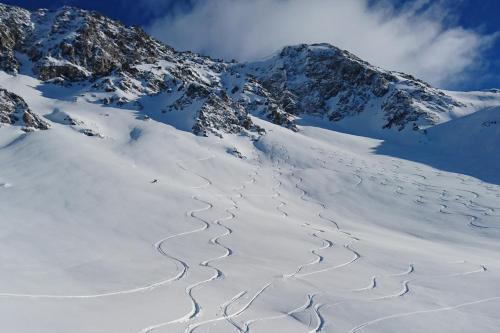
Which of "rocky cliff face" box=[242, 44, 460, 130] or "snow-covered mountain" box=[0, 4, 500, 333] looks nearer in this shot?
"snow-covered mountain" box=[0, 4, 500, 333]

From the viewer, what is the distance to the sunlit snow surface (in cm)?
948

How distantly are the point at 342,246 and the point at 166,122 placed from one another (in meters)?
32.7

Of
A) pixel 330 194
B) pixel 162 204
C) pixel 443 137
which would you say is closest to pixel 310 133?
pixel 443 137

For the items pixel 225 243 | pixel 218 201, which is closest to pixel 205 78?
pixel 218 201

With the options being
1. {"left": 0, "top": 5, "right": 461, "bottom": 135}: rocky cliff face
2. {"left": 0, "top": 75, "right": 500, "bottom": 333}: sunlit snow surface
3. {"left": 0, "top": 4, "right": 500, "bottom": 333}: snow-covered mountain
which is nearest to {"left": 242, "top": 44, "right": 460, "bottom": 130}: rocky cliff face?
{"left": 0, "top": 5, "right": 461, "bottom": 135}: rocky cliff face

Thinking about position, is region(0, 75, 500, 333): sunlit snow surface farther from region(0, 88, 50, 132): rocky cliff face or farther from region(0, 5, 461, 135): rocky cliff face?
region(0, 5, 461, 135): rocky cliff face

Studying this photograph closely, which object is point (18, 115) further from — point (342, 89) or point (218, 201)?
point (342, 89)

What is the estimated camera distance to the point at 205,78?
246 ft

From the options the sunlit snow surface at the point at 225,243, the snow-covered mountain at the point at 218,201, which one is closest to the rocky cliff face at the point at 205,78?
the snow-covered mountain at the point at 218,201

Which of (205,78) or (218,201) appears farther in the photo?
(205,78)

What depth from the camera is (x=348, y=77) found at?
8262cm

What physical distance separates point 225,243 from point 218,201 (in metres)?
8.62

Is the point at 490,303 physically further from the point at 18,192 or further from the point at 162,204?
the point at 18,192

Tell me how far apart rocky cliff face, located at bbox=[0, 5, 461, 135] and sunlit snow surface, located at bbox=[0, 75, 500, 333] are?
47.8ft
